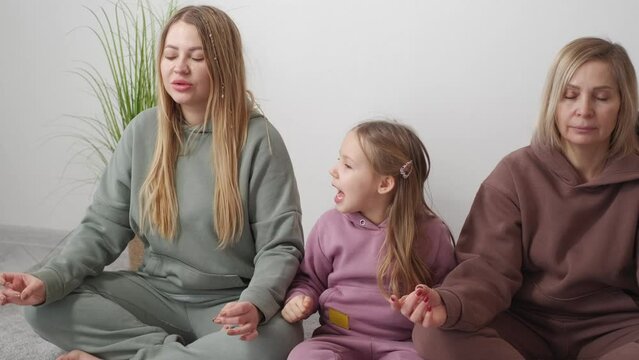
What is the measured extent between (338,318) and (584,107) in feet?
1.92

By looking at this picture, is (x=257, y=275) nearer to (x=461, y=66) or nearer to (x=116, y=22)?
(x=461, y=66)

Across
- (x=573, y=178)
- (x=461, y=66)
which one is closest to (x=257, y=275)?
(x=573, y=178)

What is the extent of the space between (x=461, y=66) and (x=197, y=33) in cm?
67

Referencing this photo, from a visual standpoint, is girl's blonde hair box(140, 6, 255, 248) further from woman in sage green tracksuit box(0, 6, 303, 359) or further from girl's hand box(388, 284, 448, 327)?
girl's hand box(388, 284, 448, 327)

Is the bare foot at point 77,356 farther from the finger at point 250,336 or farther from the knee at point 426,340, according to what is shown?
the knee at point 426,340

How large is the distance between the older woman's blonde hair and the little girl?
0.81 ft

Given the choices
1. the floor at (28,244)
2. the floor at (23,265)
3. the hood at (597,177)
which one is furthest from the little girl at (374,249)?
the floor at (28,244)

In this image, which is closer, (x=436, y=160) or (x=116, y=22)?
(x=436, y=160)

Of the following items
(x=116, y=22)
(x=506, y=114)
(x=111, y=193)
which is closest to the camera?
(x=111, y=193)

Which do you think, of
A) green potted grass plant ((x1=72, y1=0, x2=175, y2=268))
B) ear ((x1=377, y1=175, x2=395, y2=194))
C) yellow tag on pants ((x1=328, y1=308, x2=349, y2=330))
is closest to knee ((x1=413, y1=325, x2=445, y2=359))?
yellow tag on pants ((x1=328, y1=308, x2=349, y2=330))

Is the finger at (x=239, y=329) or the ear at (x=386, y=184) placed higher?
the ear at (x=386, y=184)

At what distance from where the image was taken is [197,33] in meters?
1.61

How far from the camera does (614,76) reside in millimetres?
1516

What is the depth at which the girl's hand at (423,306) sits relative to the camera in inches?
52.5
